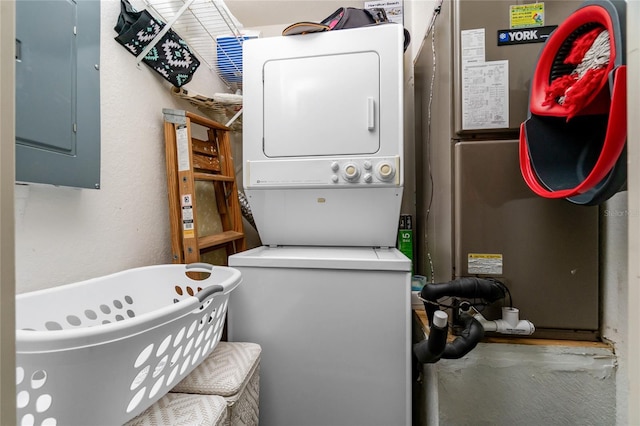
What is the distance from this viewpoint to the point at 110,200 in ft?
3.43

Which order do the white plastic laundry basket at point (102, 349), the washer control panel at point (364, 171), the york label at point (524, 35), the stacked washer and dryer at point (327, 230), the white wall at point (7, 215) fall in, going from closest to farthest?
1. the white wall at point (7, 215)
2. the white plastic laundry basket at point (102, 349)
3. the york label at point (524, 35)
4. the stacked washer and dryer at point (327, 230)
5. the washer control panel at point (364, 171)

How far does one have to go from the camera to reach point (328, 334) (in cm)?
102

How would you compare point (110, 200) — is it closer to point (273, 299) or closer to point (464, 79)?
point (273, 299)

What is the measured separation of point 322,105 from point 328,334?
1025mm

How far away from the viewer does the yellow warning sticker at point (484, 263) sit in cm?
93

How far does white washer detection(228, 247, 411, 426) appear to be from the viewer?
0.99 meters

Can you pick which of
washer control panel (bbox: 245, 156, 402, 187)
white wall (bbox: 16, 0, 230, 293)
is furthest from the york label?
white wall (bbox: 16, 0, 230, 293)

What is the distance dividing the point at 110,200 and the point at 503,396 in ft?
5.52

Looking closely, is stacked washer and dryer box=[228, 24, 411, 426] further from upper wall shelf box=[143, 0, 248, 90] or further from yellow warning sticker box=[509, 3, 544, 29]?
yellow warning sticker box=[509, 3, 544, 29]

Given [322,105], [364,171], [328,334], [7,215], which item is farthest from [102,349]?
[322,105]

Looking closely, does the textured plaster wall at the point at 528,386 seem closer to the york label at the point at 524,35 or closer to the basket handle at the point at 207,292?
the basket handle at the point at 207,292

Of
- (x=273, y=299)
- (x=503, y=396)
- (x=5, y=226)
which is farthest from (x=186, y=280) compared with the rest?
(x=503, y=396)

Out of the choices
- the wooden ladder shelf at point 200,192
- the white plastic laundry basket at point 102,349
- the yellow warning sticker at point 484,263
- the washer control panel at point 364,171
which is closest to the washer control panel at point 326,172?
the washer control panel at point 364,171

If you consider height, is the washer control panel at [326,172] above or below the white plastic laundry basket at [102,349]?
above
